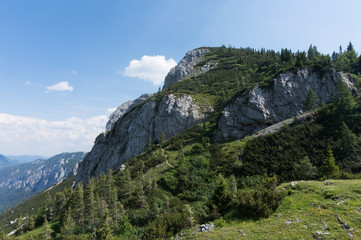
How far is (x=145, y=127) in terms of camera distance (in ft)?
294

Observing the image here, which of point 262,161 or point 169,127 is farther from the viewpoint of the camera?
point 169,127

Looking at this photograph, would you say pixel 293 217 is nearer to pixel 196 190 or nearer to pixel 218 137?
pixel 196 190

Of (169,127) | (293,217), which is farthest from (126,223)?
(169,127)

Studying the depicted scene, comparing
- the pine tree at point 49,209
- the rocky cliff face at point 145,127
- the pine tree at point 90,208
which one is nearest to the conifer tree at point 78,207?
the pine tree at point 90,208

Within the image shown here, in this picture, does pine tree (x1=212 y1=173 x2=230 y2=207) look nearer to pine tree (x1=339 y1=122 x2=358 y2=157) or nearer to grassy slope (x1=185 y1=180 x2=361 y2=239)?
grassy slope (x1=185 y1=180 x2=361 y2=239)

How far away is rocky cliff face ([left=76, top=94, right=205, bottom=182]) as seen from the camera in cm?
8350

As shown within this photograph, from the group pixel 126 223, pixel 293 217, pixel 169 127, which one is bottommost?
pixel 126 223

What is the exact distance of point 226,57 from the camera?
177875 millimetres

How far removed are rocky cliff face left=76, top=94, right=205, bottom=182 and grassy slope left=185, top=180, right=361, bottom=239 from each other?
6704 centimetres

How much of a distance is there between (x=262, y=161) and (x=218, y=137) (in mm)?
28247

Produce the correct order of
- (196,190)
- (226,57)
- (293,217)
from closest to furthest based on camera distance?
(293,217)
(196,190)
(226,57)

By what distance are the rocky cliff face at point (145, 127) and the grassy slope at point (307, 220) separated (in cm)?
6704

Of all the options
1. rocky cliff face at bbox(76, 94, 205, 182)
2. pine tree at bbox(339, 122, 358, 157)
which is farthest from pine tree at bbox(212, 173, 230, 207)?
rocky cliff face at bbox(76, 94, 205, 182)

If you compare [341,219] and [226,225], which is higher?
[341,219]
